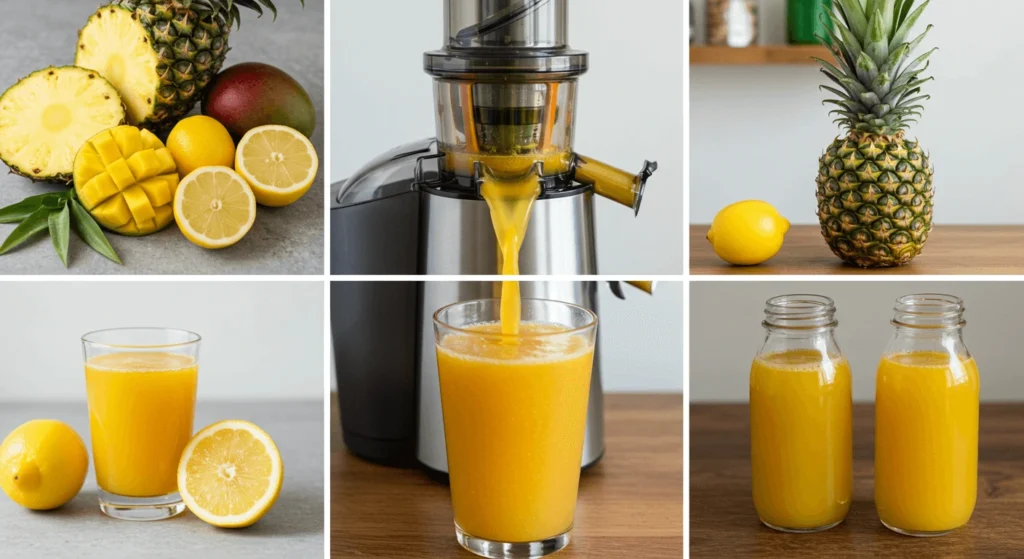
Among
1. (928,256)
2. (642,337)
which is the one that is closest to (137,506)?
(642,337)

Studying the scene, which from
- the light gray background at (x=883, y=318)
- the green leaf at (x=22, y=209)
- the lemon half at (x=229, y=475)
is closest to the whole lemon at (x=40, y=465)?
the lemon half at (x=229, y=475)

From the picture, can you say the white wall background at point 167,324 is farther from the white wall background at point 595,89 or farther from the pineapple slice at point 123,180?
the pineapple slice at point 123,180

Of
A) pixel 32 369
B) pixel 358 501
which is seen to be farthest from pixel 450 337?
pixel 32 369

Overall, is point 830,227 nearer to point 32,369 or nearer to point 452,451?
point 452,451

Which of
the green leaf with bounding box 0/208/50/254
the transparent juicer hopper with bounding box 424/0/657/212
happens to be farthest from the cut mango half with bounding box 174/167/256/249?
the transparent juicer hopper with bounding box 424/0/657/212

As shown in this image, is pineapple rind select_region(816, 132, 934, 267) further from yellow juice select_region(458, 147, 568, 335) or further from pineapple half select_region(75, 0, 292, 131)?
pineapple half select_region(75, 0, 292, 131)

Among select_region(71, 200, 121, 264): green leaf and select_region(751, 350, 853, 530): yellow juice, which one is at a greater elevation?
select_region(71, 200, 121, 264): green leaf
